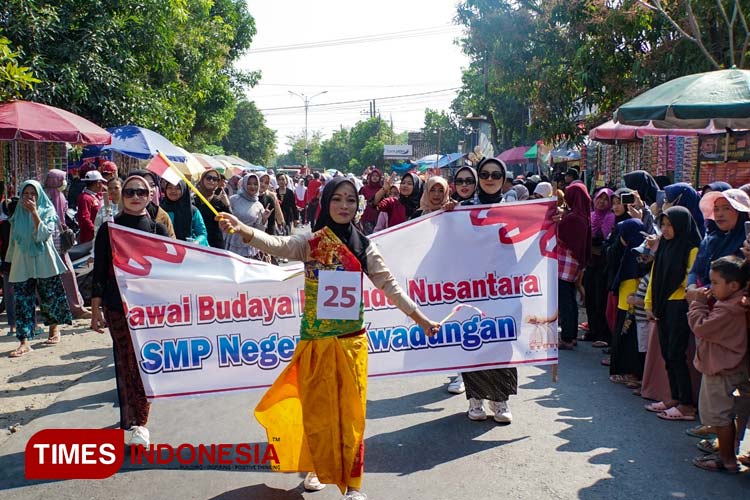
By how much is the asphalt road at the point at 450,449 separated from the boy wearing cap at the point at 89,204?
13.2 feet

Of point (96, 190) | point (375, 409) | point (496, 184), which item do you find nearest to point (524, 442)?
point (375, 409)

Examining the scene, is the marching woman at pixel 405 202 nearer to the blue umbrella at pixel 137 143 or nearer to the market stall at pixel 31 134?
the market stall at pixel 31 134

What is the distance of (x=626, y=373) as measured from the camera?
22.8ft

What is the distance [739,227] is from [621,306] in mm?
2026

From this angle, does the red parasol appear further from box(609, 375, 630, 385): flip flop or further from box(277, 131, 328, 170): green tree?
box(277, 131, 328, 170): green tree

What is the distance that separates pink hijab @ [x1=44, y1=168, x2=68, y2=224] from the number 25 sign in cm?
662

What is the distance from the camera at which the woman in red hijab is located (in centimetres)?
827

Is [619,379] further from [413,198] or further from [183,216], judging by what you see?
[183,216]

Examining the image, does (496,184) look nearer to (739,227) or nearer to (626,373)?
(739,227)

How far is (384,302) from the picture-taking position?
548 cm

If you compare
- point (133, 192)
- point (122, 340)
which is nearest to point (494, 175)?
point (133, 192)

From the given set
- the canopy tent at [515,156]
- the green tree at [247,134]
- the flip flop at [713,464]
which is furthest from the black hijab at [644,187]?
the green tree at [247,134]

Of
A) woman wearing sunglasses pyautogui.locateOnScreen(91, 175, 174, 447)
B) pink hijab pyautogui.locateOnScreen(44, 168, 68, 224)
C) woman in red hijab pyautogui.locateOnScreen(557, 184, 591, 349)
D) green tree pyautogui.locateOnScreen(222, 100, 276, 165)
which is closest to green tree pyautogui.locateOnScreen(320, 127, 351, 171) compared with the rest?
green tree pyautogui.locateOnScreen(222, 100, 276, 165)

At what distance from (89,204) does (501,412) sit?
7.10 meters
